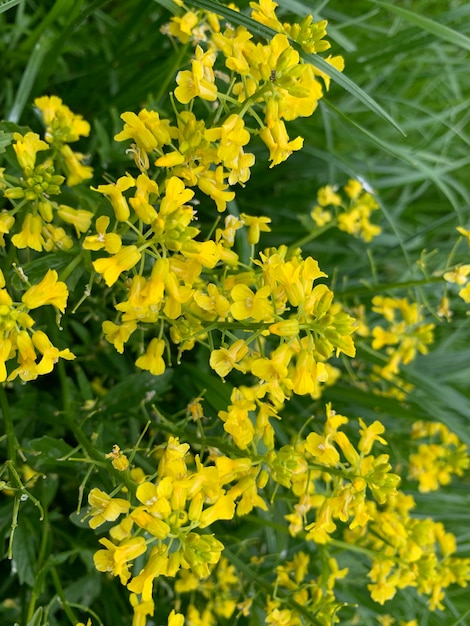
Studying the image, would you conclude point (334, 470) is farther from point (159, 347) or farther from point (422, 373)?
point (422, 373)

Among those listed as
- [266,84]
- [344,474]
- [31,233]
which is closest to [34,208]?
[31,233]

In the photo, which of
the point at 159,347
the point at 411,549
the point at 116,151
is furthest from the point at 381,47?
the point at 411,549

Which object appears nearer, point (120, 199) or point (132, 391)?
point (120, 199)

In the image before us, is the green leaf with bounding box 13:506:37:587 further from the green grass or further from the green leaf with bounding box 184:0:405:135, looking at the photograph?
the green leaf with bounding box 184:0:405:135

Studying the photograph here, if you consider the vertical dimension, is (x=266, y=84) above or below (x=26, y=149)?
above

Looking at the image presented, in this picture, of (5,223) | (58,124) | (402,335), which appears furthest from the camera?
(402,335)

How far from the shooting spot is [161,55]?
1.50 metres

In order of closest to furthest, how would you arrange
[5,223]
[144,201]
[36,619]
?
[144,201] < [5,223] < [36,619]

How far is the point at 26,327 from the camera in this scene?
858mm

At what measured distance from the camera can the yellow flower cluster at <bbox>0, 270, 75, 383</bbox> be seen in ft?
2.73

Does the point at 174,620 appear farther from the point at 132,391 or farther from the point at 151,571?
the point at 132,391

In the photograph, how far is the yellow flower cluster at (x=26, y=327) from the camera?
2.73ft

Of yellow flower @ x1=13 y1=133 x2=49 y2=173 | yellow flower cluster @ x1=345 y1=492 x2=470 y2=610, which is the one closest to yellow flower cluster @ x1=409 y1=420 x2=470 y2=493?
yellow flower cluster @ x1=345 y1=492 x2=470 y2=610

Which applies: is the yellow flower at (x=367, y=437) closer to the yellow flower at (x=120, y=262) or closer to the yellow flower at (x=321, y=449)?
the yellow flower at (x=321, y=449)
